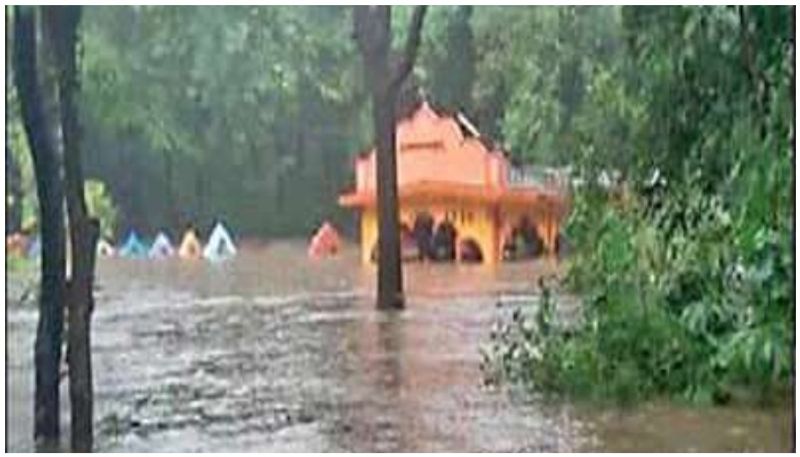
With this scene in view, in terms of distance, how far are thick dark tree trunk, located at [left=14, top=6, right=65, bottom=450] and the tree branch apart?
43 cm

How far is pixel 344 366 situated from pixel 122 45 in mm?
477

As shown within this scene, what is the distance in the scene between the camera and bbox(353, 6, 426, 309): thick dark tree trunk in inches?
89.7

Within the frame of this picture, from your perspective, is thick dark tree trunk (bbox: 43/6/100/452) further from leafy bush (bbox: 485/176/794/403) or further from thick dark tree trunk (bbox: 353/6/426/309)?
leafy bush (bbox: 485/176/794/403)

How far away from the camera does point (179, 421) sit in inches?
88.4

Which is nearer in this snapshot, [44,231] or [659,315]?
[44,231]

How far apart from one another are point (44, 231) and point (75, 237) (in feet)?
0.13

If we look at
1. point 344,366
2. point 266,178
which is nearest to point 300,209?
point 266,178

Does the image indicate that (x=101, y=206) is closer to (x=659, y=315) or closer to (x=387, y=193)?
(x=387, y=193)

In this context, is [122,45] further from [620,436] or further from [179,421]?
[620,436]

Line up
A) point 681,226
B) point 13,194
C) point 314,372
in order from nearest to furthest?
point 13,194
point 314,372
point 681,226

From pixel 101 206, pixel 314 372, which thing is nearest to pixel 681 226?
pixel 314 372

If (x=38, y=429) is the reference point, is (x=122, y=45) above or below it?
above

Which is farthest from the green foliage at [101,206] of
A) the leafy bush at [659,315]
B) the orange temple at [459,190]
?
the leafy bush at [659,315]

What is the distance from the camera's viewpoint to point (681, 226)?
97.5 inches
